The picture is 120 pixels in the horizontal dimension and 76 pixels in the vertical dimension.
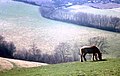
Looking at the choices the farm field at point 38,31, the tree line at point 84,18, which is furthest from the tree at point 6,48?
the tree line at point 84,18

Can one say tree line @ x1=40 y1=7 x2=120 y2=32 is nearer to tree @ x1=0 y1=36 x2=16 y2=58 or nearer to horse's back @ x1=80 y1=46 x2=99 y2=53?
tree @ x1=0 y1=36 x2=16 y2=58

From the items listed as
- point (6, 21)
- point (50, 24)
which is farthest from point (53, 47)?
point (6, 21)

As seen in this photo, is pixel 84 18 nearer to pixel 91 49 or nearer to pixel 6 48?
pixel 6 48

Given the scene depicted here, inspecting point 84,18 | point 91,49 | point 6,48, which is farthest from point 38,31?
point 91,49

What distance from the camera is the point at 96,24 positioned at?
70.9m

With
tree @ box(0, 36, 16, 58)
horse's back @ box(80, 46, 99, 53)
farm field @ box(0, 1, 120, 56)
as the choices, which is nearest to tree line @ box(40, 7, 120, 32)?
farm field @ box(0, 1, 120, 56)

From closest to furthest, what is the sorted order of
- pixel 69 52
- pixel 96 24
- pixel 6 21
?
pixel 69 52 < pixel 96 24 < pixel 6 21

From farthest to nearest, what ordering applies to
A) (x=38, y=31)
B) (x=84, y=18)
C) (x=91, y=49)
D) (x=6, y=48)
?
(x=84, y=18) < (x=38, y=31) < (x=6, y=48) < (x=91, y=49)

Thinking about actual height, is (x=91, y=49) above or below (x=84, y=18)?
above

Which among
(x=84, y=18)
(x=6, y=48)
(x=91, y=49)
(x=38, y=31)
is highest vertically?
(x=91, y=49)

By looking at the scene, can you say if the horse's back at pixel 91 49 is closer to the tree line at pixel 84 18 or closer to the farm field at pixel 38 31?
the farm field at pixel 38 31

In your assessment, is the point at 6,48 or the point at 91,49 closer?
the point at 91,49

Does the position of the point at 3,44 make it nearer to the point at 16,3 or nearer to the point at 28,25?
the point at 28,25

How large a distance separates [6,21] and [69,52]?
2793cm
